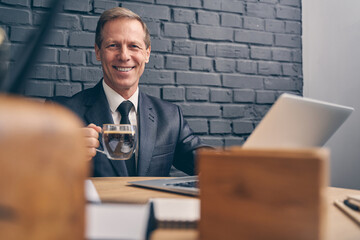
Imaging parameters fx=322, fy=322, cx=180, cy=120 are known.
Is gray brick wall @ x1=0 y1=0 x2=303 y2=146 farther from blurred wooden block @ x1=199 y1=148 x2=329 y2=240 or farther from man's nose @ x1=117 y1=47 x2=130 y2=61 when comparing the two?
blurred wooden block @ x1=199 y1=148 x2=329 y2=240

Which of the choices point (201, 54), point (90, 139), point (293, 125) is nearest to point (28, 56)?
point (293, 125)

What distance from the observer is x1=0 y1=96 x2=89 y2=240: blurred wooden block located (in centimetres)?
27

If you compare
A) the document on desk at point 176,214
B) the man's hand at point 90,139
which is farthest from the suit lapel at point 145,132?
the document on desk at point 176,214

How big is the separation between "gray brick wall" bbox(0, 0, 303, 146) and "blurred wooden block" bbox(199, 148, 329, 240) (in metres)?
1.60

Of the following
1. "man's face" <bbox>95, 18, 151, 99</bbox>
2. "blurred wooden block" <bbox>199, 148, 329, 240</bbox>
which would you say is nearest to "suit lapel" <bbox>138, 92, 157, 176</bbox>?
"man's face" <bbox>95, 18, 151, 99</bbox>

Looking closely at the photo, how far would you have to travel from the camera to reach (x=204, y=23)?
6.86 feet

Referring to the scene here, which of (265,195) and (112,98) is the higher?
(112,98)

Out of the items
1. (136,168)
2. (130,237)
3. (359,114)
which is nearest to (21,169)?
(130,237)

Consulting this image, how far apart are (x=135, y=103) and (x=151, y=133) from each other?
20 centimetres

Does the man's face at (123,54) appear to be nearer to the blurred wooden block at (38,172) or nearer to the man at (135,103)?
the man at (135,103)

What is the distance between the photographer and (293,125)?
0.75 meters

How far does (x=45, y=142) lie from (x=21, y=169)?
3 cm

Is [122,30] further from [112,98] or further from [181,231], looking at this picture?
[181,231]

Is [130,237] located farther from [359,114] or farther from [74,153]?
[359,114]
